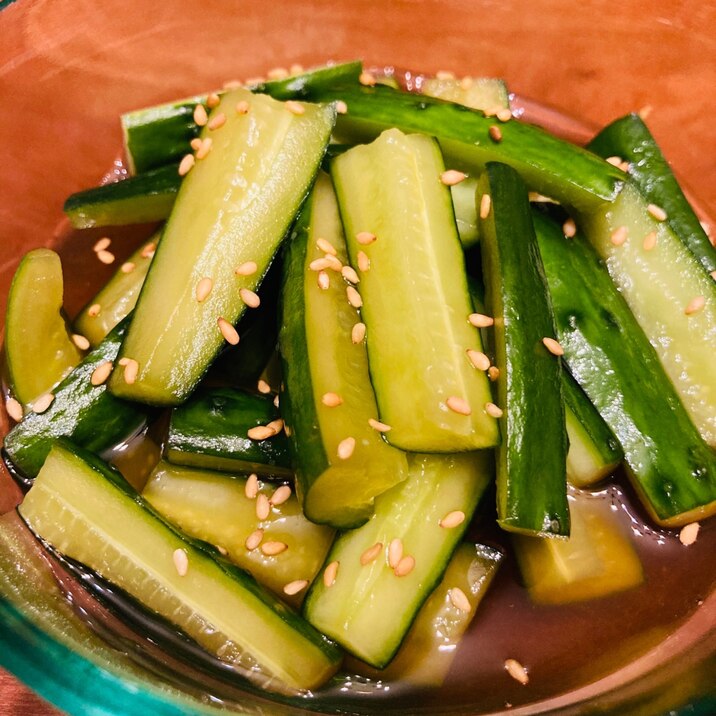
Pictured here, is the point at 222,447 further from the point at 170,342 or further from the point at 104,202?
the point at 104,202

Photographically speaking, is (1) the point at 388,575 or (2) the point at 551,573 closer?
(1) the point at 388,575

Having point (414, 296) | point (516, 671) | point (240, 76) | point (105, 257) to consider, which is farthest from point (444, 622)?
point (240, 76)

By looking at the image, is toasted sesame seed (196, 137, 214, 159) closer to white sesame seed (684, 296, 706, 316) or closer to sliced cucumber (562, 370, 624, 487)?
sliced cucumber (562, 370, 624, 487)

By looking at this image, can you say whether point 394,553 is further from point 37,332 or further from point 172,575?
point 37,332

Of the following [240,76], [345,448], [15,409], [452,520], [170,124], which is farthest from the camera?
[240,76]

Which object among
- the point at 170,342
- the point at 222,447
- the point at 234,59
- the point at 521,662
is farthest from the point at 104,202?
the point at 521,662

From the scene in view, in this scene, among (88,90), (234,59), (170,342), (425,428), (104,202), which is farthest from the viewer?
(234,59)
